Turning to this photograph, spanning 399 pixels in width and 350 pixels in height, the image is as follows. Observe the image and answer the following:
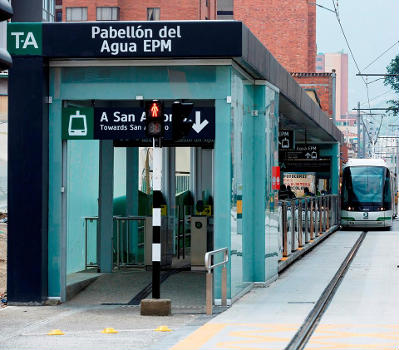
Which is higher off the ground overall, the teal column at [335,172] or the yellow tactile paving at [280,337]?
the teal column at [335,172]

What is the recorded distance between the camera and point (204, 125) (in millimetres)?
14148

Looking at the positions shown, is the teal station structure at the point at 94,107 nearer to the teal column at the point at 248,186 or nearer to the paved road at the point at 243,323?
the teal column at the point at 248,186

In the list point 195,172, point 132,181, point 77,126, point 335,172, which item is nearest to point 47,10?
point 335,172

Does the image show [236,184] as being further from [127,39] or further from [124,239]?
[124,239]

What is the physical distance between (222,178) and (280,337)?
3.76 metres

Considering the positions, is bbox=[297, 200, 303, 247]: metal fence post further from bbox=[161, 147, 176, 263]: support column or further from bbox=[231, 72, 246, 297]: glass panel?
bbox=[231, 72, 246, 297]: glass panel

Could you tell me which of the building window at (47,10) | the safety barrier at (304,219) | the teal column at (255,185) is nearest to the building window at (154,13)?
the building window at (47,10)

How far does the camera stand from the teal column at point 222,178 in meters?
14.0

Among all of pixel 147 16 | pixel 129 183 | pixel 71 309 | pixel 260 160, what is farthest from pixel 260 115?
pixel 147 16

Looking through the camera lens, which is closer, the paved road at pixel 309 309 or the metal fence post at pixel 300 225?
the paved road at pixel 309 309

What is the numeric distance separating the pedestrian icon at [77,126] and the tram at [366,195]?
25.6 m

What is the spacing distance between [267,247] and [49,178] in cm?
437

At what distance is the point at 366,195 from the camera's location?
38.6 m

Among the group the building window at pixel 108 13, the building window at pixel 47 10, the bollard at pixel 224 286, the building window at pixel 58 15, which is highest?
the building window at pixel 58 15
